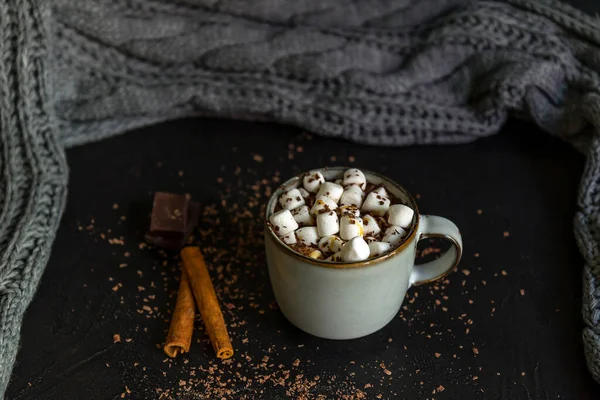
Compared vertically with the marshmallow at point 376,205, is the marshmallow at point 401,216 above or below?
above

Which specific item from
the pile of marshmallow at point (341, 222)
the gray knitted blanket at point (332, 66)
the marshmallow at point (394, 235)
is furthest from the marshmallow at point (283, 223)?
the gray knitted blanket at point (332, 66)

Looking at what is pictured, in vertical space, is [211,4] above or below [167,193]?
above

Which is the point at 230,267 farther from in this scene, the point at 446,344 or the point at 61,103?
the point at 61,103

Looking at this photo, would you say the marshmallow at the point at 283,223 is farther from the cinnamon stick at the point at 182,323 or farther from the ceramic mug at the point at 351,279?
the cinnamon stick at the point at 182,323

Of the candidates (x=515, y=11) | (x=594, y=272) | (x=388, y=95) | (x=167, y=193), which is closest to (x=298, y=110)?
(x=388, y=95)

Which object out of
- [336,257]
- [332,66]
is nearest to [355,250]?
[336,257]

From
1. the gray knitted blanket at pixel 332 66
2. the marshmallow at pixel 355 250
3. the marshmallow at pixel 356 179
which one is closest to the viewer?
A: the marshmallow at pixel 355 250
